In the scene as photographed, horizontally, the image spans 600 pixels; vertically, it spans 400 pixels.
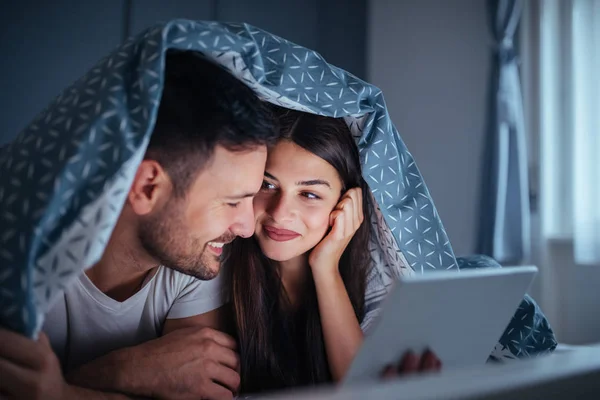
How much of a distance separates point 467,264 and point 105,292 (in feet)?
3.03

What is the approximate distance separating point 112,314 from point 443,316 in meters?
0.69

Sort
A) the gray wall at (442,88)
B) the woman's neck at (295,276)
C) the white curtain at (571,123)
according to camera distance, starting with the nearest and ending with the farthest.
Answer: the woman's neck at (295,276)
the white curtain at (571,123)
the gray wall at (442,88)

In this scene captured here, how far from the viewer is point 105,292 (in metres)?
1.22

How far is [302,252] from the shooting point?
1.41 meters

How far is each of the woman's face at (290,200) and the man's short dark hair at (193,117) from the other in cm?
25

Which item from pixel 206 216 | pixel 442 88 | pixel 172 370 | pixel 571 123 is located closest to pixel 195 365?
pixel 172 370

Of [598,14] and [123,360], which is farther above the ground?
[598,14]

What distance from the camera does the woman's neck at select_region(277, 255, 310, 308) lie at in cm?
151

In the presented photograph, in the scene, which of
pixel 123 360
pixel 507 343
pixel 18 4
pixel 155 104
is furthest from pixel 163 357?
pixel 18 4

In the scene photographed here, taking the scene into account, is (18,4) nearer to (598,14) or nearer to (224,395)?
(224,395)

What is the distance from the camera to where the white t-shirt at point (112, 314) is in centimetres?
115

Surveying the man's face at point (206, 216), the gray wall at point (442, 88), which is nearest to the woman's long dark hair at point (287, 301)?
the man's face at point (206, 216)

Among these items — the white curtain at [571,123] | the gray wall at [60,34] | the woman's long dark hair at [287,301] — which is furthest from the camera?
the white curtain at [571,123]

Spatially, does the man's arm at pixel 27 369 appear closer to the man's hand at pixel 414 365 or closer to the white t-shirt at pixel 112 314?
the white t-shirt at pixel 112 314
